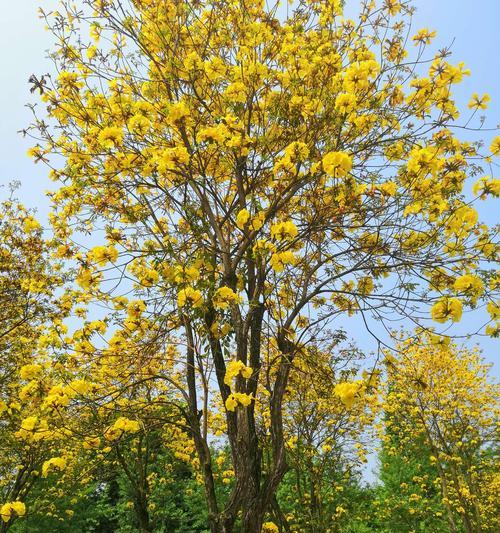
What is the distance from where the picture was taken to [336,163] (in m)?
3.00

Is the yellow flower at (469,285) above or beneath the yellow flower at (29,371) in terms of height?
beneath

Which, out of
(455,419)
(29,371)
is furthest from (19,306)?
(455,419)

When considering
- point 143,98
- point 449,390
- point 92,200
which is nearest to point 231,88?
point 143,98

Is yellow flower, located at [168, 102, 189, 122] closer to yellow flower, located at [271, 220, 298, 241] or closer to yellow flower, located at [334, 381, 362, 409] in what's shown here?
yellow flower, located at [271, 220, 298, 241]

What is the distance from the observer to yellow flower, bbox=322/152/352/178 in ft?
9.73

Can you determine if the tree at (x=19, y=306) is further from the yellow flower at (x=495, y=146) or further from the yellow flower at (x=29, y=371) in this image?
the yellow flower at (x=495, y=146)

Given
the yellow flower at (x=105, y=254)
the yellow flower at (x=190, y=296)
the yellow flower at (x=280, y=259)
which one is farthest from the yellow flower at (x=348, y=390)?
the yellow flower at (x=105, y=254)

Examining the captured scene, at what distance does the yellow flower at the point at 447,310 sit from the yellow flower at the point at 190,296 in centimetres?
152

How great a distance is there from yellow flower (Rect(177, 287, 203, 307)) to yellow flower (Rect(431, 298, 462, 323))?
4.99 feet

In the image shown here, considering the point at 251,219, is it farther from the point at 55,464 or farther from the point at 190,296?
the point at 55,464

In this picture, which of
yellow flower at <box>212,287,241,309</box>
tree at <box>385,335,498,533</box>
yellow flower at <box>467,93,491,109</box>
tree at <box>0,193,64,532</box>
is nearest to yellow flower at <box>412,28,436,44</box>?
yellow flower at <box>467,93,491,109</box>

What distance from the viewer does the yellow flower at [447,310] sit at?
9.71 ft

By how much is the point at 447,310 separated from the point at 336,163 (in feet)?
3.77

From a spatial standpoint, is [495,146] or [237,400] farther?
[495,146]
